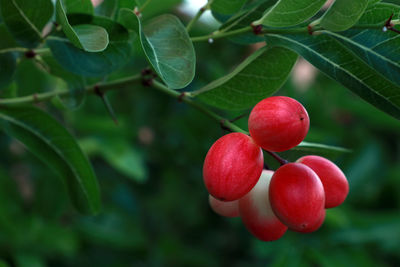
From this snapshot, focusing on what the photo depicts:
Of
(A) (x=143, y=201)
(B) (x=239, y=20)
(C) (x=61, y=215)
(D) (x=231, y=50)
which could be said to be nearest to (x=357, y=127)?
(D) (x=231, y=50)

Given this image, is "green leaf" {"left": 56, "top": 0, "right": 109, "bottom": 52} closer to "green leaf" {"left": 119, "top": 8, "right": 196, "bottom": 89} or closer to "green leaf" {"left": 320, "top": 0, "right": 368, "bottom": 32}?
"green leaf" {"left": 119, "top": 8, "right": 196, "bottom": 89}

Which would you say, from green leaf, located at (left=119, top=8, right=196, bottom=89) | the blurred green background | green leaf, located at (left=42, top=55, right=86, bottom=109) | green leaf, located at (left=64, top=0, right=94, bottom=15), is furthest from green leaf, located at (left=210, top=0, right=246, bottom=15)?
the blurred green background

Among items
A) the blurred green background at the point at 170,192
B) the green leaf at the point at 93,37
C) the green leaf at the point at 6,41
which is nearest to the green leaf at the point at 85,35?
the green leaf at the point at 93,37

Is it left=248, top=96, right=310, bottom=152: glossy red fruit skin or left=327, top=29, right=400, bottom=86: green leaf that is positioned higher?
left=327, top=29, right=400, bottom=86: green leaf

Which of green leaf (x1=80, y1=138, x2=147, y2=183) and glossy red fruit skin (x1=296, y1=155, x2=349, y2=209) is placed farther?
green leaf (x1=80, y1=138, x2=147, y2=183)

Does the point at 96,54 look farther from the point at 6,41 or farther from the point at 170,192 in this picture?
the point at 170,192

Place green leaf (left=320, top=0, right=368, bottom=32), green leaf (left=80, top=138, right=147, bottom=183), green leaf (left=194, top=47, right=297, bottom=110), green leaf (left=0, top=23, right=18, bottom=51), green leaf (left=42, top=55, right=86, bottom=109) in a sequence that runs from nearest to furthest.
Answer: green leaf (left=320, top=0, right=368, bottom=32)
green leaf (left=194, top=47, right=297, bottom=110)
green leaf (left=0, top=23, right=18, bottom=51)
green leaf (left=42, top=55, right=86, bottom=109)
green leaf (left=80, top=138, right=147, bottom=183)
